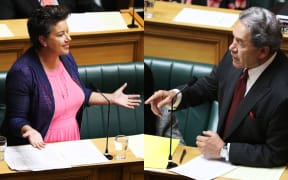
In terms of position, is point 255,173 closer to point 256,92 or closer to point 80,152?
point 256,92

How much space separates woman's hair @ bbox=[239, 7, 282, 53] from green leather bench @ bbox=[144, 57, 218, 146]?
58 centimetres

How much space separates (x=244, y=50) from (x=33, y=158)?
0.65 metres

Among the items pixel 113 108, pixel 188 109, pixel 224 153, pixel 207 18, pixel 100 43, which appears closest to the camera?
pixel 224 153

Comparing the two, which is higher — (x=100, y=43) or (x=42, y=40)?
(x=42, y=40)

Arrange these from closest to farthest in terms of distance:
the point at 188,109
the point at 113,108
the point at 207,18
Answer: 1. the point at 113,108
2. the point at 188,109
3. the point at 207,18

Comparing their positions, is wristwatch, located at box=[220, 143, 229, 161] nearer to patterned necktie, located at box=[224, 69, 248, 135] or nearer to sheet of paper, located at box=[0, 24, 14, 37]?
patterned necktie, located at box=[224, 69, 248, 135]

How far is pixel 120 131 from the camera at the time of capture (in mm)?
1926

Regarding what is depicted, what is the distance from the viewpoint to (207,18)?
2791 millimetres

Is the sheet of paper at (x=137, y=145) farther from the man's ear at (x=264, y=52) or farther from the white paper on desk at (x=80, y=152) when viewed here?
the man's ear at (x=264, y=52)

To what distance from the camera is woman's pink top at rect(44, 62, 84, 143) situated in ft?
5.73

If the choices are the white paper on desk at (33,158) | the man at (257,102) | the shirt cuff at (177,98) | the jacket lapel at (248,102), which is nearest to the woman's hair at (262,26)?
the man at (257,102)

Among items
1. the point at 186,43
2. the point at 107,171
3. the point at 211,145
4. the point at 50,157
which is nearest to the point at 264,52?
the point at 211,145

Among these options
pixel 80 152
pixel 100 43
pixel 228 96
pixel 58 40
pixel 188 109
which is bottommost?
pixel 188 109

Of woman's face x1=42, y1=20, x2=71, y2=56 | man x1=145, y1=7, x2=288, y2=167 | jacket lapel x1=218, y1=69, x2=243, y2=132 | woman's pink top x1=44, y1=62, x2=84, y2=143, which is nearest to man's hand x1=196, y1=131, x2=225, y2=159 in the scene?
man x1=145, y1=7, x2=288, y2=167
